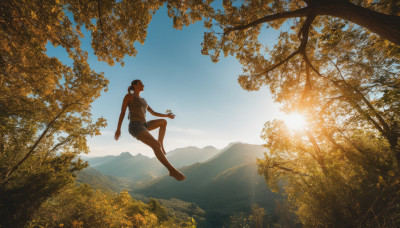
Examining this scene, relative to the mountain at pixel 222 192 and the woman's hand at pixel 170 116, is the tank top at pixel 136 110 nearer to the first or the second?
the woman's hand at pixel 170 116

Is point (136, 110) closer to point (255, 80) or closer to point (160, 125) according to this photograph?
point (160, 125)

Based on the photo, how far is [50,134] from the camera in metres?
10.7

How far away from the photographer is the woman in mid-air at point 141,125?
3108 mm

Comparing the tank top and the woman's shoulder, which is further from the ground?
the woman's shoulder

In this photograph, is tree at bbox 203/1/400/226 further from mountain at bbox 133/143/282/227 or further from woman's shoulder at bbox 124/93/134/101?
mountain at bbox 133/143/282/227

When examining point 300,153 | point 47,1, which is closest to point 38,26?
point 47,1

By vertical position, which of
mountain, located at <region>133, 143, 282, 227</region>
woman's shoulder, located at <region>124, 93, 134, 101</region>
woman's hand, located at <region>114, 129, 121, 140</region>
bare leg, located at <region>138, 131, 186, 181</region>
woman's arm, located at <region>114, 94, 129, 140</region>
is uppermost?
woman's shoulder, located at <region>124, 93, 134, 101</region>

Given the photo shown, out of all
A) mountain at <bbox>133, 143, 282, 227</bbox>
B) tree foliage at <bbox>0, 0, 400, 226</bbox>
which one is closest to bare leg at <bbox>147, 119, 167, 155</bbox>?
tree foliage at <bbox>0, 0, 400, 226</bbox>

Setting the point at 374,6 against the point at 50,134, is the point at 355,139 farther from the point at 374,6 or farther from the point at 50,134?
the point at 50,134

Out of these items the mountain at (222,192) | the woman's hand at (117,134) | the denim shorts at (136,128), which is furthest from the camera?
the mountain at (222,192)

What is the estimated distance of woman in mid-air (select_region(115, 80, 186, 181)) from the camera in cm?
311

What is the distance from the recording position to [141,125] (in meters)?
3.41

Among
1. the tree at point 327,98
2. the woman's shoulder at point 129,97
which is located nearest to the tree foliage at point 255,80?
the tree at point 327,98

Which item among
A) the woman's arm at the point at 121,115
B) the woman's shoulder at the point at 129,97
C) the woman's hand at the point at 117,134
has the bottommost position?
the woman's hand at the point at 117,134
